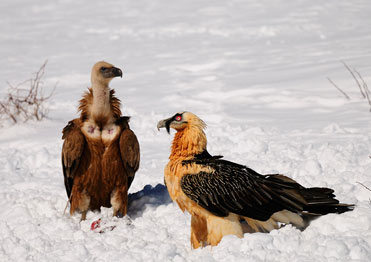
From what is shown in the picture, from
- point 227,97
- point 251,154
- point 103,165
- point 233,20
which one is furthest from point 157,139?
point 233,20

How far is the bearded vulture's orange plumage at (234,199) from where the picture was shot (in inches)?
190

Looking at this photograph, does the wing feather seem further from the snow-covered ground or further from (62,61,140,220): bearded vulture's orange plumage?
(62,61,140,220): bearded vulture's orange plumage

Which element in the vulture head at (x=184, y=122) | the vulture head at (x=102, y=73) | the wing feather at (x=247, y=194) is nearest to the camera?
the wing feather at (x=247, y=194)

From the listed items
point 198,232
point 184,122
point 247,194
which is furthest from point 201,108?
point 247,194

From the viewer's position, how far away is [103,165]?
237 inches

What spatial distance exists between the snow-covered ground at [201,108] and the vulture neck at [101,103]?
101cm

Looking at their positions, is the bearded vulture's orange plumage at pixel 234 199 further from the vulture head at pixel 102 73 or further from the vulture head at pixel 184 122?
the vulture head at pixel 102 73

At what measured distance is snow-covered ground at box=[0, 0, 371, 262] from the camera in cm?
513

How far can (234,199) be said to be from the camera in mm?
4852

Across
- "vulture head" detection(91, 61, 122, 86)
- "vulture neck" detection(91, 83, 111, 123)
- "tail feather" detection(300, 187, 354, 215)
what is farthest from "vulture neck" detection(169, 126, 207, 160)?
"vulture head" detection(91, 61, 122, 86)

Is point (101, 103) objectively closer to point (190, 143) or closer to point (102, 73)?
point (102, 73)

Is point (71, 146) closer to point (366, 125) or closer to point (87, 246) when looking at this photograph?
point (87, 246)

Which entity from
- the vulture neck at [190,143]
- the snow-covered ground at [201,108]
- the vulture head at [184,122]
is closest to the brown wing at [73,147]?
the snow-covered ground at [201,108]

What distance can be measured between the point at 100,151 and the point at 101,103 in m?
0.49
